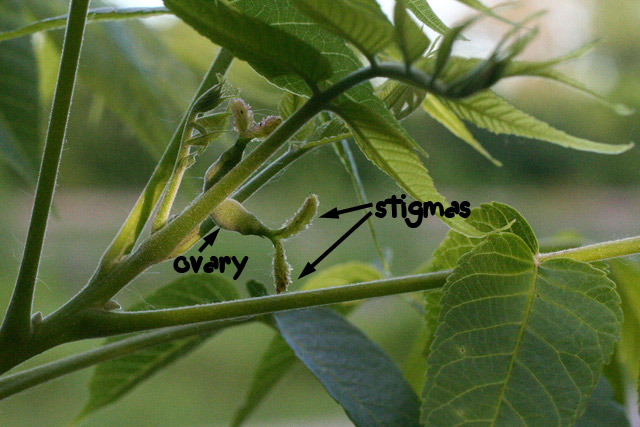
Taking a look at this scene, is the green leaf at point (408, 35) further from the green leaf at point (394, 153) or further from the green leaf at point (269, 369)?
the green leaf at point (269, 369)

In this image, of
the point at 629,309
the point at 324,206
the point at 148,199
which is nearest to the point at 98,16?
the point at 148,199

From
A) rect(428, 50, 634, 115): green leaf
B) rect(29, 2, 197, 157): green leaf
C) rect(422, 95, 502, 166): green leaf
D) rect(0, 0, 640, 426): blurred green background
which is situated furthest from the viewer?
rect(0, 0, 640, 426): blurred green background

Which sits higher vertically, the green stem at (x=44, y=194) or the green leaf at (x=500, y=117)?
the green stem at (x=44, y=194)

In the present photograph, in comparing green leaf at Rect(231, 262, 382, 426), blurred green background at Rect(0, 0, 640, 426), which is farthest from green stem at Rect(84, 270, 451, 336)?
blurred green background at Rect(0, 0, 640, 426)

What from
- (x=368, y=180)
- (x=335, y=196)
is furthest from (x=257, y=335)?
(x=335, y=196)

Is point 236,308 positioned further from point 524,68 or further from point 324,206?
point 324,206

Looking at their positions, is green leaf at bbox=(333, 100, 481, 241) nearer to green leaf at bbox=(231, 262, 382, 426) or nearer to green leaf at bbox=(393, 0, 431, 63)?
green leaf at bbox=(393, 0, 431, 63)

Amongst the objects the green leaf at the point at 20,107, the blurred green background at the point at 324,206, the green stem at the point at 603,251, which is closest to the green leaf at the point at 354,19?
the green stem at the point at 603,251
